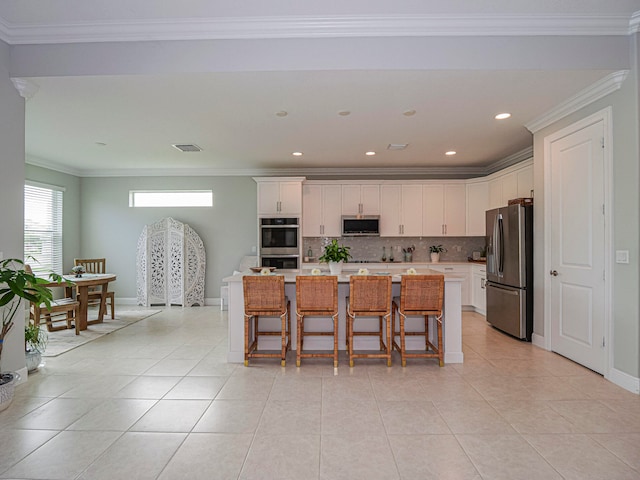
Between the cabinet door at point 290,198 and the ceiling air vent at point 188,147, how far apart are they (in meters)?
1.62

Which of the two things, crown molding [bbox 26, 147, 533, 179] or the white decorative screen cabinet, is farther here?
crown molding [bbox 26, 147, 533, 179]

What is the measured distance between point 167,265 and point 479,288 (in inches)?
220

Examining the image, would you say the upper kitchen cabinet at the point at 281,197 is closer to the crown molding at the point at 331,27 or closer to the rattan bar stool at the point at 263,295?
A: the rattan bar stool at the point at 263,295

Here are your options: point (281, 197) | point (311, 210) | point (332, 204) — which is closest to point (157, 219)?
point (281, 197)

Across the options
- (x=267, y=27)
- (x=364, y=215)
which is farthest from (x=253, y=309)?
(x=364, y=215)

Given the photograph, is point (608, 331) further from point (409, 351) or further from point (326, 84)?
point (326, 84)

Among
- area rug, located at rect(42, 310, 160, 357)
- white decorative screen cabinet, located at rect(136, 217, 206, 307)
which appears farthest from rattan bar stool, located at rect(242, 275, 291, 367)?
white decorative screen cabinet, located at rect(136, 217, 206, 307)

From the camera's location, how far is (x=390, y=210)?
6789mm

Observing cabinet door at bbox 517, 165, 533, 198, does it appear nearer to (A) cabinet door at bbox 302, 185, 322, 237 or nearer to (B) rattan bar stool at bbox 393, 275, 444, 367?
(B) rattan bar stool at bbox 393, 275, 444, 367

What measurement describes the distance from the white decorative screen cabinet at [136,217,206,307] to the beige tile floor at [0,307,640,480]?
9.81 feet

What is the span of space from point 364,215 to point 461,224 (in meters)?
1.80

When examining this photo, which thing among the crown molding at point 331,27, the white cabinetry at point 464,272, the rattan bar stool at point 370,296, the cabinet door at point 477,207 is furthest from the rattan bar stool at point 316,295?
the cabinet door at point 477,207

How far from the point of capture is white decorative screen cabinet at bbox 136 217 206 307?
6867mm

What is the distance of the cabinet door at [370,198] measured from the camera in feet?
22.2
